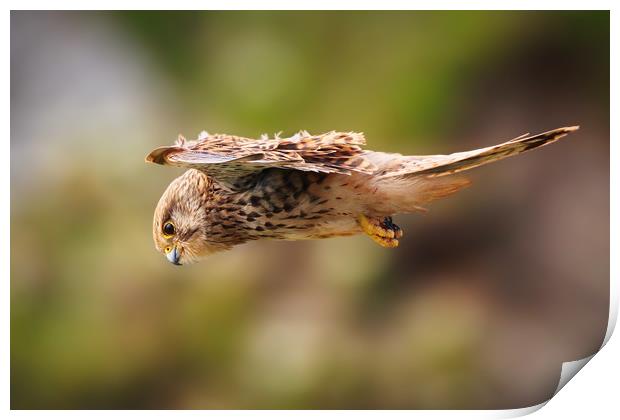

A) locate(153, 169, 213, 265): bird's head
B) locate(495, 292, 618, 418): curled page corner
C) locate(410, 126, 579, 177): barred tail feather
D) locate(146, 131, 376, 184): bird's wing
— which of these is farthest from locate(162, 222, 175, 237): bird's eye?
locate(495, 292, 618, 418): curled page corner

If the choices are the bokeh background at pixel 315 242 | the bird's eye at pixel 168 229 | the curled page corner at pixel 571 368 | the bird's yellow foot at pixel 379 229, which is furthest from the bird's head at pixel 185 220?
the curled page corner at pixel 571 368

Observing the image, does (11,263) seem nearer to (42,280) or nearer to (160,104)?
(42,280)

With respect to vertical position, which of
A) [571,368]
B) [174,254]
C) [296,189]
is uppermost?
[296,189]

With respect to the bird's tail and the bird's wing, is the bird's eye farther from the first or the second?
the bird's tail

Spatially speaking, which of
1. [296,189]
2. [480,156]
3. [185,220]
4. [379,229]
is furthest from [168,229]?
[480,156]

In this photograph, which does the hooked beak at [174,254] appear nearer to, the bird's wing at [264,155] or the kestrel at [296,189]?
the kestrel at [296,189]

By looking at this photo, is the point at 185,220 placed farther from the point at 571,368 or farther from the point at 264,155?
the point at 571,368
